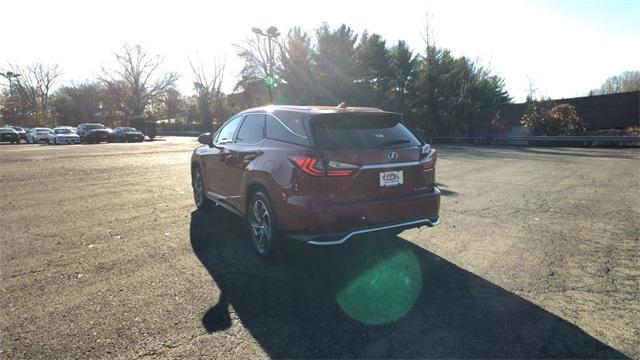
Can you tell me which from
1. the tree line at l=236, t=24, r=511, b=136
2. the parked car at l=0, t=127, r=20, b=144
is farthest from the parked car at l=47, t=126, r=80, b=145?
the tree line at l=236, t=24, r=511, b=136

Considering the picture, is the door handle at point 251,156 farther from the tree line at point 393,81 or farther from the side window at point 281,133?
the tree line at point 393,81

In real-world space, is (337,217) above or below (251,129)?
below

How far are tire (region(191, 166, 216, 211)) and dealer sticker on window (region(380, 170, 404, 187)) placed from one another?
3.88 metres

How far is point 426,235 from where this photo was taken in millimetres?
5543

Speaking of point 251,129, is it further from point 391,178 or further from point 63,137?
point 63,137

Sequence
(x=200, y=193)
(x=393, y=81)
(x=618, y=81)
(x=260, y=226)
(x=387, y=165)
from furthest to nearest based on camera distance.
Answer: (x=618, y=81), (x=393, y=81), (x=200, y=193), (x=260, y=226), (x=387, y=165)

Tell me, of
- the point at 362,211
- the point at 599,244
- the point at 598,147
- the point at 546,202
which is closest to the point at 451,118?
the point at 598,147

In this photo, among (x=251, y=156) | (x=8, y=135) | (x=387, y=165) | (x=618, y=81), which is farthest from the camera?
(x=618, y=81)

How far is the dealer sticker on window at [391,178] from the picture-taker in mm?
4090

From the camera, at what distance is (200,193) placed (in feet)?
23.5

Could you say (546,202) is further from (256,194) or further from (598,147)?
(598,147)

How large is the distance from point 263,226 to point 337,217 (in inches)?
45.2

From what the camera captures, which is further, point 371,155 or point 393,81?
point 393,81

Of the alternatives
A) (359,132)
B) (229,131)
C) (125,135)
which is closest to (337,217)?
(359,132)
